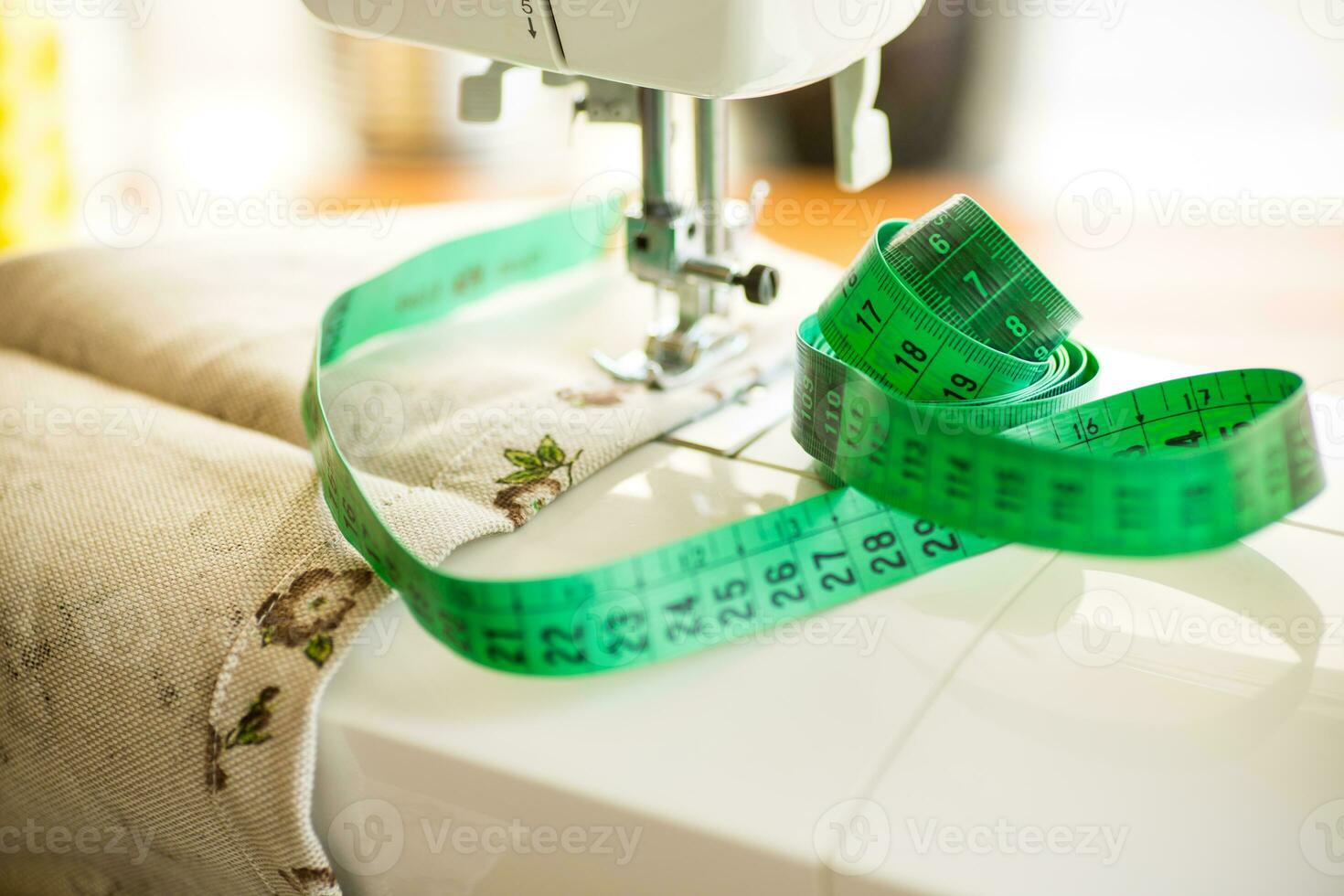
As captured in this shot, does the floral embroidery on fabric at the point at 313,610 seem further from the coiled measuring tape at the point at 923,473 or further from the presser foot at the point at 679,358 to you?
the presser foot at the point at 679,358

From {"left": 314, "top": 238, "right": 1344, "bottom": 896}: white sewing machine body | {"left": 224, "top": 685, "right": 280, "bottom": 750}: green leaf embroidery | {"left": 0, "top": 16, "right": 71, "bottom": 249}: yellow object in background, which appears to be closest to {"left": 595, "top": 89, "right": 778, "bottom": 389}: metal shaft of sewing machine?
{"left": 314, "top": 238, "right": 1344, "bottom": 896}: white sewing machine body

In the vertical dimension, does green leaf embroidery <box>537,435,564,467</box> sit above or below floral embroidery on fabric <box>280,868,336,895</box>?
above

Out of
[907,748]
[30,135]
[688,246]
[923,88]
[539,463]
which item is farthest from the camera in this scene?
[923,88]

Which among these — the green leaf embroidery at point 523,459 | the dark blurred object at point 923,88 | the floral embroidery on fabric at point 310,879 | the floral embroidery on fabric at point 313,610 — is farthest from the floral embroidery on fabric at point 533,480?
the dark blurred object at point 923,88

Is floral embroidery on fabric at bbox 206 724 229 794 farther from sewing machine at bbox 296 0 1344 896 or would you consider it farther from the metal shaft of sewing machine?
the metal shaft of sewing machine

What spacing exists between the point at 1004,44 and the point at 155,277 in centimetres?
194

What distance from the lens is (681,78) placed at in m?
0.65

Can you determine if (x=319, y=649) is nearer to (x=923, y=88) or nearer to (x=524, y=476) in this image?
(x=524, y=476)

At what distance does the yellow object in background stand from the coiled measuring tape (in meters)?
Answer: 1.32

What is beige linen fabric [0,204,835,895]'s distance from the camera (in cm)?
59

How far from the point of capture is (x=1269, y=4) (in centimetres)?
215

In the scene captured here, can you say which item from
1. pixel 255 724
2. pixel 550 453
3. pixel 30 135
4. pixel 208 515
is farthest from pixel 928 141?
pixel 255 724

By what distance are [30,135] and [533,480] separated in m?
1.50

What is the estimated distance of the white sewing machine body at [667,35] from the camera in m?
0.62
